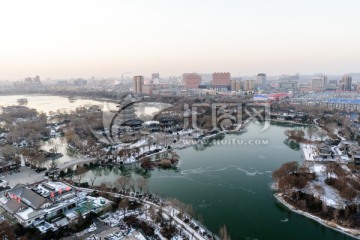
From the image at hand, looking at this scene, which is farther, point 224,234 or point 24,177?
point 24,177

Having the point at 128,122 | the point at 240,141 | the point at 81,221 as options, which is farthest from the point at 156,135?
the point at 81,221

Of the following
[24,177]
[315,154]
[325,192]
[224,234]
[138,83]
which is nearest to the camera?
[224,234]

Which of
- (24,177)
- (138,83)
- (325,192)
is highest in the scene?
(138,83)

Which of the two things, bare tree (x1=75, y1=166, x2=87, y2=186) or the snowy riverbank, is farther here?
bare tree (x1=75, y1=166, x2=87, y2=186)

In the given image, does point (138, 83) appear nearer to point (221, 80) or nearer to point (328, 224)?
point (221, 80)

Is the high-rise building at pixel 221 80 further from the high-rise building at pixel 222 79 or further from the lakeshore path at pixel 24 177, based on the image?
the lakeshore path at pixel 24 177

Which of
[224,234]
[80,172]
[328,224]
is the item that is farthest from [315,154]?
[80,172]

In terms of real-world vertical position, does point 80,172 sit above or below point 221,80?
below

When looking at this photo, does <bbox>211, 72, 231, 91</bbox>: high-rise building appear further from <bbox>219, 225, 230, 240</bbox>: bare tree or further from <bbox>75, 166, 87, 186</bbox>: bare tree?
<bbox>219, 225, 230, 240</bbox>: bare tree

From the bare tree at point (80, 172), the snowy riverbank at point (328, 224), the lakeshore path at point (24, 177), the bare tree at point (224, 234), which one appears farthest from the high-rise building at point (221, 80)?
the bare tree at point (224, 234)

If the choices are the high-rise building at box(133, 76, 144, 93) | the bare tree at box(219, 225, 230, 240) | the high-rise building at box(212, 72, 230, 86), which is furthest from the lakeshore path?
the high-rise building at box(212, 72, 230, 86)

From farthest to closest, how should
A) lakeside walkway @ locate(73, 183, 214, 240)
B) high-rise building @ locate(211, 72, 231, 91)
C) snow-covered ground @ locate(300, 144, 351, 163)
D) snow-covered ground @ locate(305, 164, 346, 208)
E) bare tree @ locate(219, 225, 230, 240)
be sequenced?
high-rise building @ locate(211, 72, 231, 91), snow-covered ground @ locate(300, 144, 351, 163), snow-covered ground @ locate(305, 164, 346, 208), lakeside walkway @ locate(73, 183, 214, 240), bare tree @ locate(219, 225, 230, 240)

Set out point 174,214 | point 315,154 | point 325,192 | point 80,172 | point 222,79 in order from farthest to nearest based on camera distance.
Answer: point 222,79 < point 315,154 < point 80,172 < point 325,192 < point 174,214
